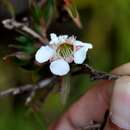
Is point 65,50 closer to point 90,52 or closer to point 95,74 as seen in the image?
point 95,74

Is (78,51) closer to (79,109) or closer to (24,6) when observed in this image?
(79,109)

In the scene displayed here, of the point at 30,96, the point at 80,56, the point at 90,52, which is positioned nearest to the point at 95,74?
the point at 80,56

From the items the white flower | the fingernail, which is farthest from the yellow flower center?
the fingernail

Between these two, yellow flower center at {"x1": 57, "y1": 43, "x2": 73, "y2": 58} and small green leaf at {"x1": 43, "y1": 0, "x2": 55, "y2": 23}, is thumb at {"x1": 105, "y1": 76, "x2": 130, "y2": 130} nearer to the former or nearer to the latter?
yellow flower center at {"x1": 57, "y1": 43, "x2": 73, "y2": 58}

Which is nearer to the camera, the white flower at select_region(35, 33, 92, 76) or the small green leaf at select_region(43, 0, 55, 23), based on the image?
the white flower at select_region(35, 33, 92, 76)

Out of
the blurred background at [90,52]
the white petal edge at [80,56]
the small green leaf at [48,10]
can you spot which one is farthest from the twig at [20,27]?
the blurred background at [90,52]

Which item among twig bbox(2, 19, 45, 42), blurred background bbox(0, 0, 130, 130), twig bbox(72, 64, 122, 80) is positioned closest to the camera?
twig bbox(72, 64, 122, 80)
